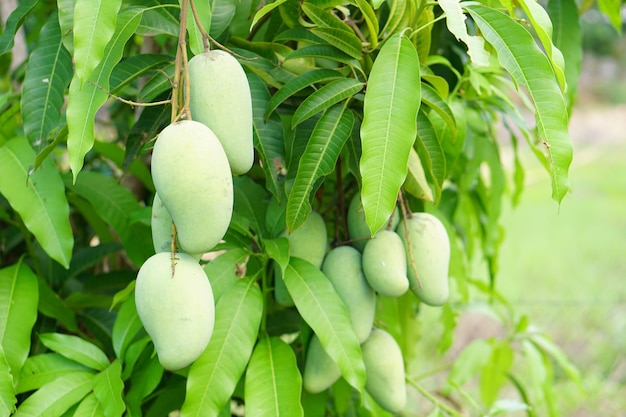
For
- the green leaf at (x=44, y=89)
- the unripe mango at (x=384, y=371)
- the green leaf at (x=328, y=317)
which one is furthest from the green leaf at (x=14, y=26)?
the unripe mango at (x=384, y=371)

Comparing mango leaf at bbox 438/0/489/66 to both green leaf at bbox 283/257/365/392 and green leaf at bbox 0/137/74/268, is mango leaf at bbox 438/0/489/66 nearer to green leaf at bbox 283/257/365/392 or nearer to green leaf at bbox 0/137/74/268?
green leaf at bbox 283/257/365/392

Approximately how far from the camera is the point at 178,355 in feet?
1.82

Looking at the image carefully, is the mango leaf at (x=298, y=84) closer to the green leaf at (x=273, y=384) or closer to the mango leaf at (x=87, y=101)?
the mango leaf at (x=87, y=101)

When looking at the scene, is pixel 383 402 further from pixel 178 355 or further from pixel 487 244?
pixel 487 244

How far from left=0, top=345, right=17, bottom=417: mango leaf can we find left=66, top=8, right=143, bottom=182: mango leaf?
24 cm

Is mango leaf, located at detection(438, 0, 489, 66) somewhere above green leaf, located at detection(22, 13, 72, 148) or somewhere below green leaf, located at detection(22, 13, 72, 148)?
above

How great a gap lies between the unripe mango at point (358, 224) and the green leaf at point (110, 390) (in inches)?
11.5

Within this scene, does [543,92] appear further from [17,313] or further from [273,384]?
[17,313]

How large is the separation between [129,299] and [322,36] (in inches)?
14.6

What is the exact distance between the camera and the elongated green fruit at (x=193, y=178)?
20.2 inches

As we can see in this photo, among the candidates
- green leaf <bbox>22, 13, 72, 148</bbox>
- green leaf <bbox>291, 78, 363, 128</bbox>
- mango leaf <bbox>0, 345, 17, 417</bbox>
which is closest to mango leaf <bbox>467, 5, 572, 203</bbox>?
green leaf <bbox>291, 78, 363, 128</bbox>

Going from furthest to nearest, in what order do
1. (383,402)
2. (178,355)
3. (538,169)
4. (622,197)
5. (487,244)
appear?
(538,169), (622,197), (487,244), (383,402), (178,355)

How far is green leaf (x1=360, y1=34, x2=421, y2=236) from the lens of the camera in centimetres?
58

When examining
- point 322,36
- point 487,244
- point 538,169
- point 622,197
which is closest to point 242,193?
point 322,36
